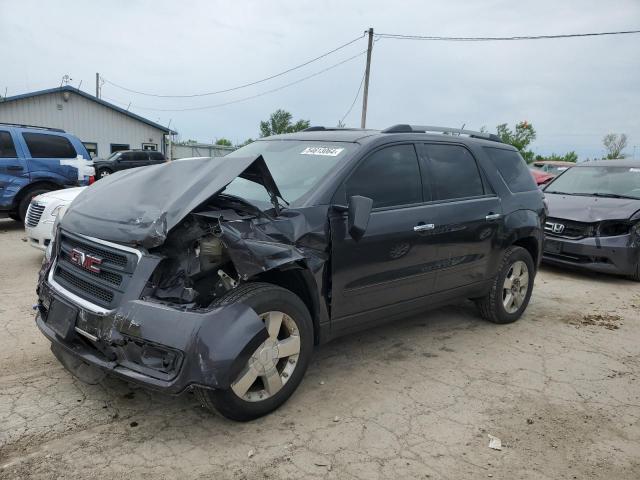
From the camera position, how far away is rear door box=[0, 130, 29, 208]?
9.15 meters

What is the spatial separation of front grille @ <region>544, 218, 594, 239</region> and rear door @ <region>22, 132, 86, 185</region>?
888 centimetres

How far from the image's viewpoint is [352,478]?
2.54 meters

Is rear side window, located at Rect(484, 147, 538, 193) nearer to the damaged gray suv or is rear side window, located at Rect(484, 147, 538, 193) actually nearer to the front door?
the damaged gray suv

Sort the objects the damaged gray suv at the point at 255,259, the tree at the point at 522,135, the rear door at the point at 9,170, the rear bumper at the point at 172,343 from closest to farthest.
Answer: the rear bumper at the point at 172,343 < the damaged gray suv at the point at 255,259 < the rear door at the point at 9,170 < the tree at the point at 522,135

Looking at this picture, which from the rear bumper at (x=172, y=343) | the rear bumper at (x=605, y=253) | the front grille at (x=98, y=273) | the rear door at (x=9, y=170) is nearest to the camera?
the rear bumper at (x=172, y=343)

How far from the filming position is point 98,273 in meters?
2.91

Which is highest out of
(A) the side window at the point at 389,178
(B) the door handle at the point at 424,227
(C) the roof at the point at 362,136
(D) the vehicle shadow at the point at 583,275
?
(C) the roof at the point at 362,136

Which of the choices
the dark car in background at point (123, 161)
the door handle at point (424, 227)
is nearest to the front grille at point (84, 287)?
the door handle at point (424, 227)

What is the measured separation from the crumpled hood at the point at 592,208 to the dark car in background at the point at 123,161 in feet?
60.9

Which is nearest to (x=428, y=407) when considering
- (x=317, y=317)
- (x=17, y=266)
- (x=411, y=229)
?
(x=317, y=317)

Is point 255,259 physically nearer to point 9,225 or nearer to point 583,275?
point 583,275

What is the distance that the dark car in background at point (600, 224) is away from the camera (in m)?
7.02

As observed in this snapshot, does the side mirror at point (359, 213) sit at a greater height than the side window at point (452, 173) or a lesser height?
lesser

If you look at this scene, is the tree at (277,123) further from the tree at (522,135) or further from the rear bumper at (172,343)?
the rear bumper at (172,343)
